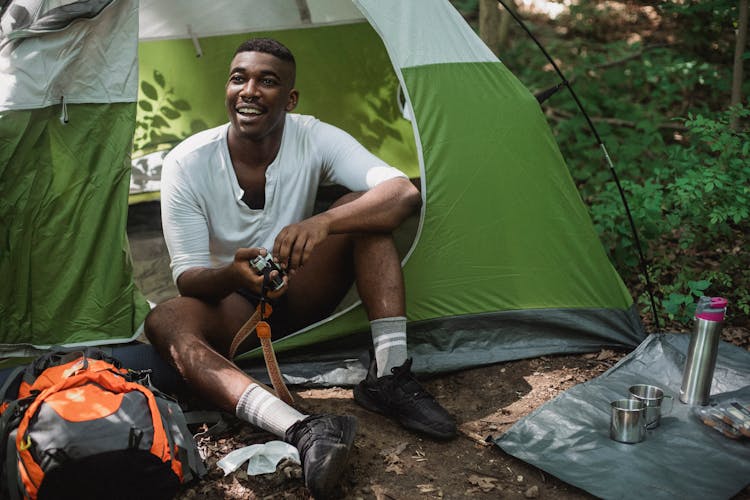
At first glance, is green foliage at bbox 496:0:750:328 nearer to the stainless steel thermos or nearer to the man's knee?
the stainless steel thermos

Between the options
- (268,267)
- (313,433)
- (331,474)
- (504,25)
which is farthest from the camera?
(504,25)

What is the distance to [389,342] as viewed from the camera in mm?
2906

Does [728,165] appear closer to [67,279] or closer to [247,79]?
[247,79]

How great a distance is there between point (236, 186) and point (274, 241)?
30 centimetres

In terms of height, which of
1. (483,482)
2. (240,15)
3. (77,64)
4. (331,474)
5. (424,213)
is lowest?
(483,482)

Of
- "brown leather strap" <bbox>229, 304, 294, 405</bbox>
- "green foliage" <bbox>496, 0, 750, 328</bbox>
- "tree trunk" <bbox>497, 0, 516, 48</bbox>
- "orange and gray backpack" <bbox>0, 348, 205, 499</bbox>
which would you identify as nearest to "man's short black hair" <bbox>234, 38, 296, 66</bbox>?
"brown leather strap" <bbox>229, 304, 294, 405</bbox>

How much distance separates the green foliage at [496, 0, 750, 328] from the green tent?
0.62m

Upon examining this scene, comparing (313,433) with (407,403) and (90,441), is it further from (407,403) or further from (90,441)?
(90,441)

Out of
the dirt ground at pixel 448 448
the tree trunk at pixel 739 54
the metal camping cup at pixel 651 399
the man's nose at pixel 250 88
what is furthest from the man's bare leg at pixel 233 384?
the tree trunk at pixel 739 54

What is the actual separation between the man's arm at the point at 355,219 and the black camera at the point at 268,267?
0.06m

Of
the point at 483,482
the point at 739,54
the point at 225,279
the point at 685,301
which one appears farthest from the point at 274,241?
the point at 739,54

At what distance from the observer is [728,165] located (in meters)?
3.88

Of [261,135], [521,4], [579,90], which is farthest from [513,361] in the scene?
[521,4]

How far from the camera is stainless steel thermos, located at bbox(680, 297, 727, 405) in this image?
2.81 metres
